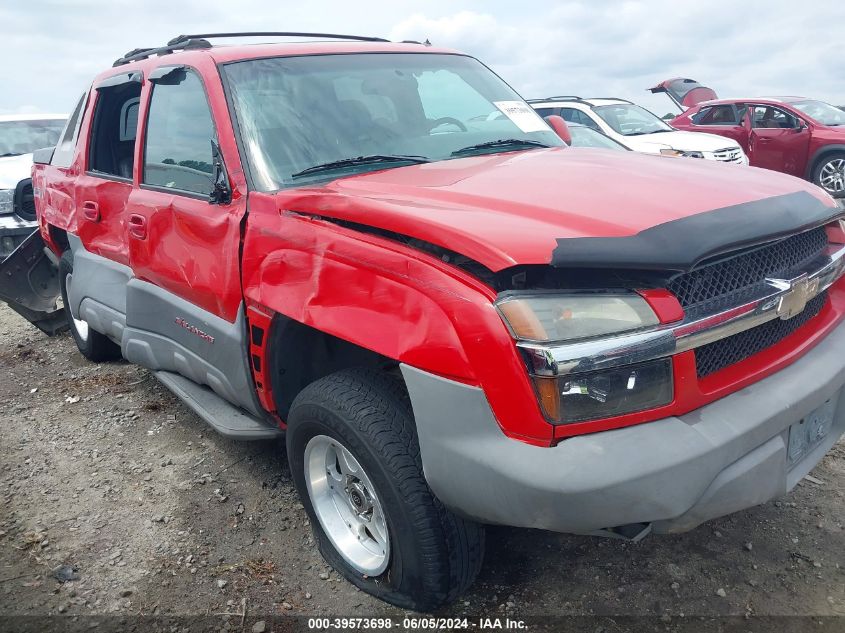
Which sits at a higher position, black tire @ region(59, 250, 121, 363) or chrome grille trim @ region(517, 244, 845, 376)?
chrome grille trim @ region(517, 244, 845, 376)

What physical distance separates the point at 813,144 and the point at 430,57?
9.11 meters

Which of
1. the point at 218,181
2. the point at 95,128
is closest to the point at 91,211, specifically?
the point at 95,128

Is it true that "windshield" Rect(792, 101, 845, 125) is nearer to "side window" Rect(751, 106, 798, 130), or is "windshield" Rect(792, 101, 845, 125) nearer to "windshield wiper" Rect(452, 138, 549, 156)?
"side window" Rect(751, 106, 798, 130)

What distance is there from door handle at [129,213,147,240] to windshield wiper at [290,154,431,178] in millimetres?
1081

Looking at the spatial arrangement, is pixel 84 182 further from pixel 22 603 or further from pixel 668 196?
pixel 668 196

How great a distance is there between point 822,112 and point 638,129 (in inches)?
130

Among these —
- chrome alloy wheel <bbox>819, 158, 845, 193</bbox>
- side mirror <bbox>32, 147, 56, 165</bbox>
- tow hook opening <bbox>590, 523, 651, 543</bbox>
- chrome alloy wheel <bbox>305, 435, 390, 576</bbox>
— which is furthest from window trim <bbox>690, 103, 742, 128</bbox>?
tow hook opening <bbox>590, 523, 651, 543</bbox>

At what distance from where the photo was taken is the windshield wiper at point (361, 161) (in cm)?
271

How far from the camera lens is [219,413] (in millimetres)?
3092

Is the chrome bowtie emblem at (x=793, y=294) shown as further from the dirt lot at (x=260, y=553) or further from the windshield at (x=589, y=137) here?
the windshield at (x=589, y=137)

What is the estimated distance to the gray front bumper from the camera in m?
1.80

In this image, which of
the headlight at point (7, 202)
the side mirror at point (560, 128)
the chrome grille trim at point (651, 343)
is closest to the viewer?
the chrome grille trim at point (651, 343)

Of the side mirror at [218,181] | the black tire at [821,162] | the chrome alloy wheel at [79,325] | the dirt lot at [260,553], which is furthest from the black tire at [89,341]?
the black tire at [821,162]

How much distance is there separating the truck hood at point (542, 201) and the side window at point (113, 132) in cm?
223
